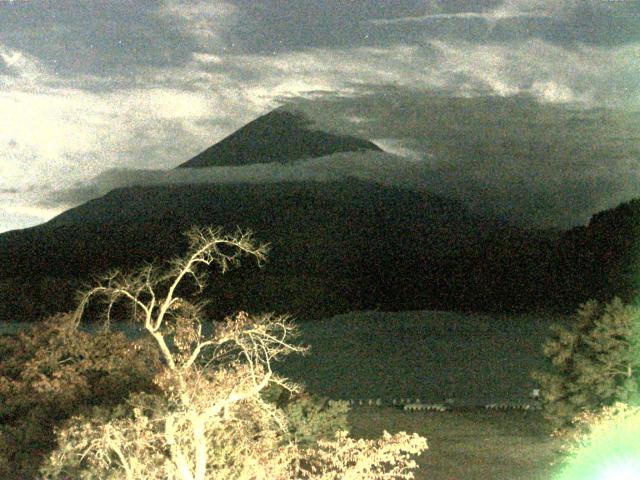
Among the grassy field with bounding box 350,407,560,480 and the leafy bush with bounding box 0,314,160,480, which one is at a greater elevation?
the leafy bush with bounding box 0,314,160,480

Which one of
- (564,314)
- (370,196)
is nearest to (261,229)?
(370,196)

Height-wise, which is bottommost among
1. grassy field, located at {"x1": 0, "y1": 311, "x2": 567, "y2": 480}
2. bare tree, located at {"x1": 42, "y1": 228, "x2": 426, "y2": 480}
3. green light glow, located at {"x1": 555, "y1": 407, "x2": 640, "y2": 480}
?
grassy field, located at {"x1": 0, "y1": 311, "x2": 567, "y2": 480}

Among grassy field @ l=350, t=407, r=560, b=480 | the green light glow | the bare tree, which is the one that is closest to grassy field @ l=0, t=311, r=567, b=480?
grassy field @ l=350, t=407, r=560, b=480

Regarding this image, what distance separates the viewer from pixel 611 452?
11.8 m

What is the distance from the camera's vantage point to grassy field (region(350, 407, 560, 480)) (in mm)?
13484

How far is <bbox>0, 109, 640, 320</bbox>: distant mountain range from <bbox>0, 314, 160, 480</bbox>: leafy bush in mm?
26537

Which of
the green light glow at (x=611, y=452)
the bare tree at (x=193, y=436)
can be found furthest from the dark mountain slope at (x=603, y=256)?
the bare tree at (x=193, y=436)

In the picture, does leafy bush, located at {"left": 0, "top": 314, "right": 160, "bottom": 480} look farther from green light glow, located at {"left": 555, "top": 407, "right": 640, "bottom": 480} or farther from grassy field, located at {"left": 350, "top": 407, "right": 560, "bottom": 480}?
green light glow, located at {"left": 555, "top": 407, "right": 640, "bottom": 480}

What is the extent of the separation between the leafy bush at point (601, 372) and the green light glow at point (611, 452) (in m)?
3.79

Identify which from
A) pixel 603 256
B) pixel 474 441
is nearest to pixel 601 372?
pixel 474 441

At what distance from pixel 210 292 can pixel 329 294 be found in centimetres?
599

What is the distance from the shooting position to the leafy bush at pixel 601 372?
52.8 feet

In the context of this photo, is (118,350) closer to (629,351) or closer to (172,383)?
(172,383)

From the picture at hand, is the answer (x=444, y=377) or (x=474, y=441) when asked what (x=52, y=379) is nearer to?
(x=474, y=441)
